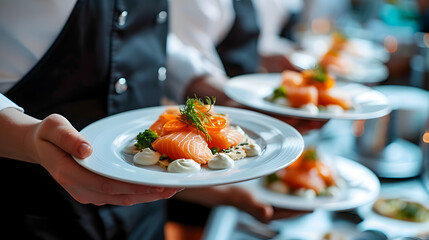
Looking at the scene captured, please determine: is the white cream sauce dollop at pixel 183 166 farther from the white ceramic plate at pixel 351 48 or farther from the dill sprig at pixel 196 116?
the white ceramic plate at pixel 351 48

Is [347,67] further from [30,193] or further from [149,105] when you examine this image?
[30,193]

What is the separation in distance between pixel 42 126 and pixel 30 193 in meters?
0.46

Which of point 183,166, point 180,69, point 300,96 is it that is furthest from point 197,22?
point 183,166

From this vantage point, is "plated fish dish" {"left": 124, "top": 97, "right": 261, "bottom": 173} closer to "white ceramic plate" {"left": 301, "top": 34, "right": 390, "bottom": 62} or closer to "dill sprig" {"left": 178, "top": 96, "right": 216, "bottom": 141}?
"dill sprig" {"left": 178, "top": 96, "right": 216, "bottom": 141}

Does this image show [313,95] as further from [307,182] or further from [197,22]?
[197,22]

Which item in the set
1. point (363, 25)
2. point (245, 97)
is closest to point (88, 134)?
point (245, 97)

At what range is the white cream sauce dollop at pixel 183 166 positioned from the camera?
2.67 ft

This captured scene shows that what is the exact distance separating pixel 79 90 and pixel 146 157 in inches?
15.6

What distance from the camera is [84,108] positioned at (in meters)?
1.17

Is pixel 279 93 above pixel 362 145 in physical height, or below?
above

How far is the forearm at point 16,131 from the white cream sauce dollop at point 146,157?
212 mm

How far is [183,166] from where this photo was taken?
82cm

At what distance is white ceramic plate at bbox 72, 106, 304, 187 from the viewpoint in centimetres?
73

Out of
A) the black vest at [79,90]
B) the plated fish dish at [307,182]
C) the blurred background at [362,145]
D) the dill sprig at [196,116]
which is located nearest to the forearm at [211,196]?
the blurred background at [362,145]
